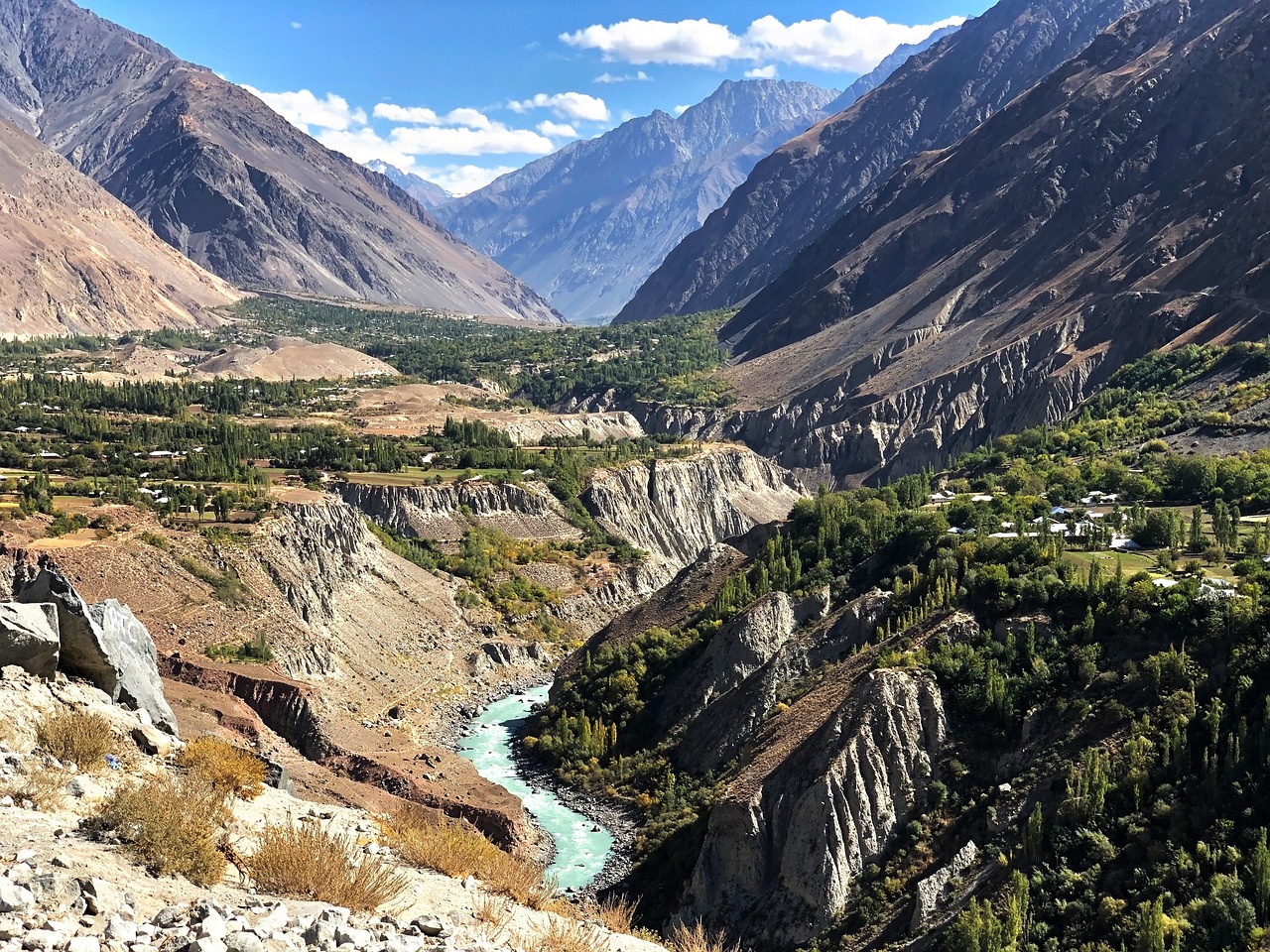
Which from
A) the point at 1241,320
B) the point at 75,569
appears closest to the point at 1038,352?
the point at 1241,320

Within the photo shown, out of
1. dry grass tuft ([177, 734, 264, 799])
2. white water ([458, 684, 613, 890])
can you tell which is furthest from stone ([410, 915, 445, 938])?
white water ([458, 684, 613, 890])

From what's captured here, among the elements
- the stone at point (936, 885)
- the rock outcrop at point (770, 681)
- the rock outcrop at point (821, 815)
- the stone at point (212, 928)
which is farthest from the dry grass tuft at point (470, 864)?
the rock outcrop at point (770, 681)

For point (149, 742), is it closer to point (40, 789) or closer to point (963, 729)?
point (40, 789)

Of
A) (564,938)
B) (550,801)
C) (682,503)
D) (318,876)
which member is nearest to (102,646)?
(318,876)

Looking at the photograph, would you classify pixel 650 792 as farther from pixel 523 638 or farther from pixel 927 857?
pixel 523 638

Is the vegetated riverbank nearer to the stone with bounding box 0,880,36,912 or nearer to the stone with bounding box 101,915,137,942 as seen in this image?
the stone with bounding box 101,915,137,942

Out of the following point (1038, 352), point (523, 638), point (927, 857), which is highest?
point (1038, 352)
